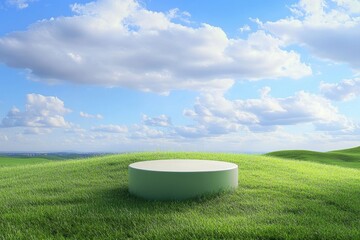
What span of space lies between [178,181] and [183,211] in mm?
1020

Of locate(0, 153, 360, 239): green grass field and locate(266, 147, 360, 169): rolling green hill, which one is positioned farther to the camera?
locate(266, 147, 360, 169): rolling green hill

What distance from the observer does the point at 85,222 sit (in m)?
7.84

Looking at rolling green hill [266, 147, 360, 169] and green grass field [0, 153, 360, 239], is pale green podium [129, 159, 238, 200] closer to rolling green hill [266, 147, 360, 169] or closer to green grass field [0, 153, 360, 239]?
→ green grass field [0, 153, 360, 239]

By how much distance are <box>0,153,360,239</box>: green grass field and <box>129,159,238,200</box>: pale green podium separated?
255 millimetres

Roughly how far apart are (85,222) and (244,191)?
4.66m

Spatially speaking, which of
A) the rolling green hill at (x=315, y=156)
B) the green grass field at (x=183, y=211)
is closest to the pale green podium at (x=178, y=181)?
the green grass field at (x=183, y=211)

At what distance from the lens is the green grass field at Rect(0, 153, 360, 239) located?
7.20 meters

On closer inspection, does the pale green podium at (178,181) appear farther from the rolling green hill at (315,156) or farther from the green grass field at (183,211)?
the rolling green hill at (315,156)

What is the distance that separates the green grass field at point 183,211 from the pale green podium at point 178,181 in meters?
0.25

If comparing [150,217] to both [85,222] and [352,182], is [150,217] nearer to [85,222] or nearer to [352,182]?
[85,222]

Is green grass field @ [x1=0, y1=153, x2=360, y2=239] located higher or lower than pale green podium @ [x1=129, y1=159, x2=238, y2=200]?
lower

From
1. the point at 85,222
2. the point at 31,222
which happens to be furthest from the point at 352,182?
the point at 31,222

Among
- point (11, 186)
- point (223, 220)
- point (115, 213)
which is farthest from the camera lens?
point (11, 186)

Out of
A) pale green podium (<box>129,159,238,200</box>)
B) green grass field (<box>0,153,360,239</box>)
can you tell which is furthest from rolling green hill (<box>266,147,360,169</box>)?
pale green podium (<box>129,159,238,200</box>)
